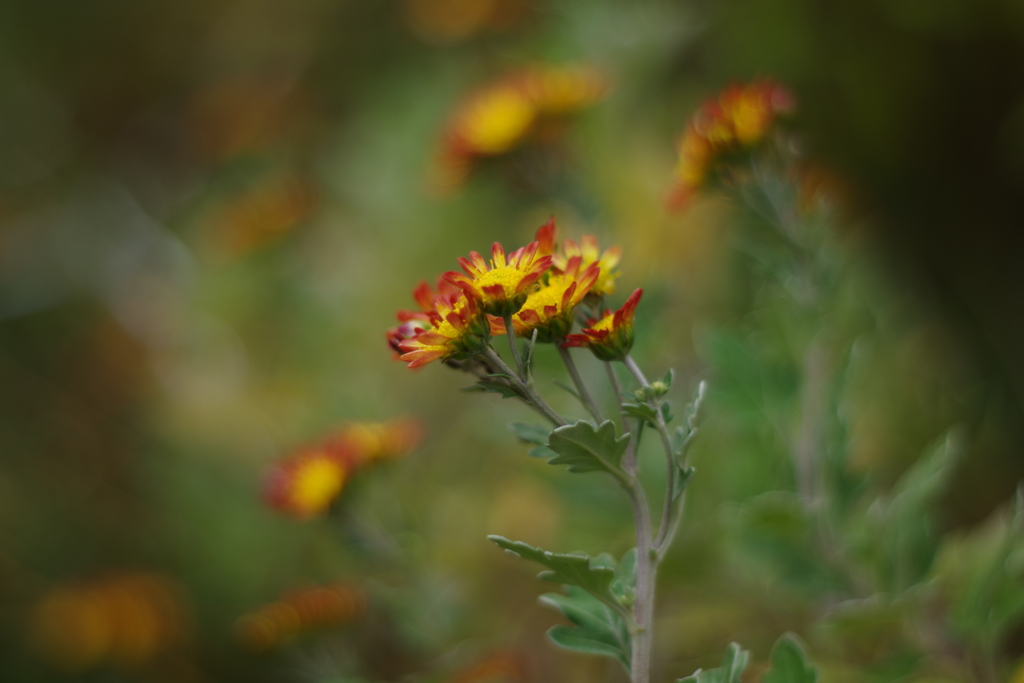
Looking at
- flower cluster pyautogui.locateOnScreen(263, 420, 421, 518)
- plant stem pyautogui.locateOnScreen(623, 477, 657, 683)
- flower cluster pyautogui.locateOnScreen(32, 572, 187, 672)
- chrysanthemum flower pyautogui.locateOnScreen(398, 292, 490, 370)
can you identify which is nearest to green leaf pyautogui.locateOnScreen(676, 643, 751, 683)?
plant stem pyautogui.locateOnScreen(623, 477, 657, 683)

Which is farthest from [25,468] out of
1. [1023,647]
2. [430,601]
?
[1023,647]

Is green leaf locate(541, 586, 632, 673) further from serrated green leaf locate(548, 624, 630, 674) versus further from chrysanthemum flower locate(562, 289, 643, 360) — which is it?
chrysanthemum flower locate(562, 289, 643, 360)

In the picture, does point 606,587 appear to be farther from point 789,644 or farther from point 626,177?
point 626,177

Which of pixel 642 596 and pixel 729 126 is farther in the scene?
pixel 729 126

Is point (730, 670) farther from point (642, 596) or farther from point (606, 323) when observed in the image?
point (606, 323)

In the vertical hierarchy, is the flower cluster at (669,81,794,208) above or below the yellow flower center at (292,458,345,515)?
above

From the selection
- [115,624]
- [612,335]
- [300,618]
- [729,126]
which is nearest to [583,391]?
[612,335]

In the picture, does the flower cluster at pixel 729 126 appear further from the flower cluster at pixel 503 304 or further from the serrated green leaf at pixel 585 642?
the serrated green leaf at pixel 585 642
